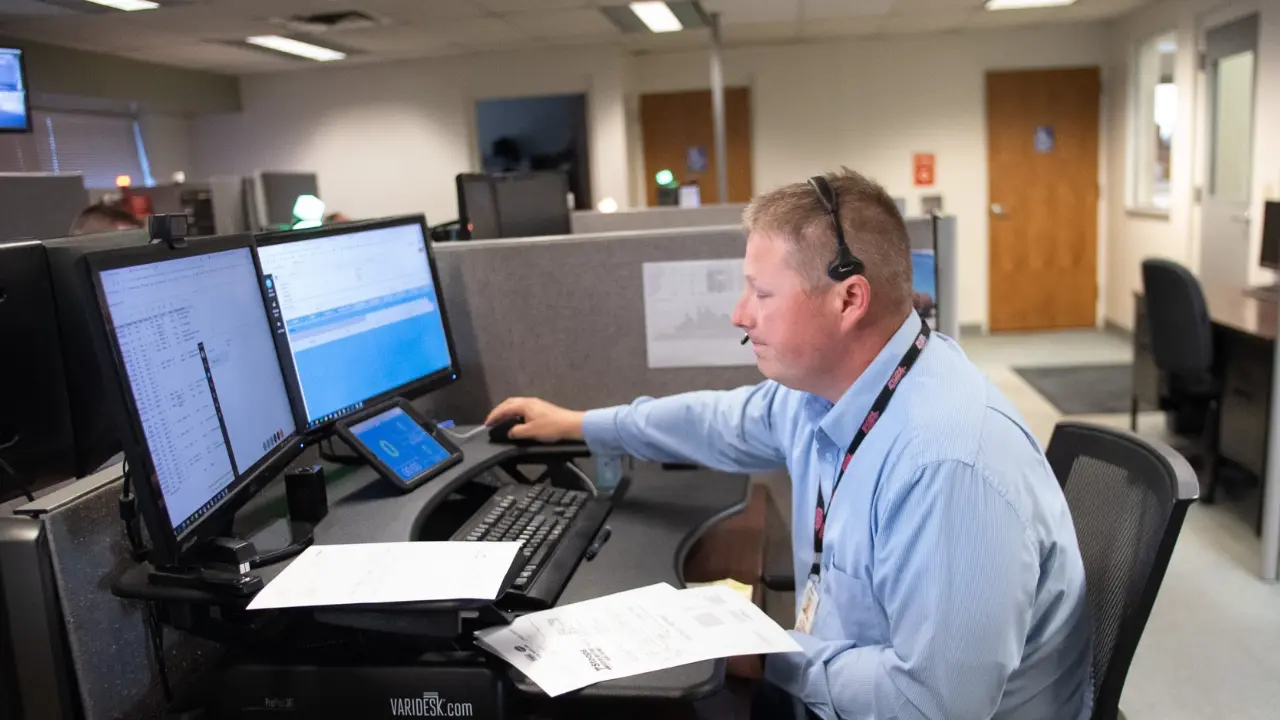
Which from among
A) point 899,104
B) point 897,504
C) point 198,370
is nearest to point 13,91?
point 198,370

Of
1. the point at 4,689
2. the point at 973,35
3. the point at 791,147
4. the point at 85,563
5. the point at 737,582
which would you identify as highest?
the point at 973,35

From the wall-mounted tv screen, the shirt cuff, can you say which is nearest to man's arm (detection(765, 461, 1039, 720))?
the shirt cuff

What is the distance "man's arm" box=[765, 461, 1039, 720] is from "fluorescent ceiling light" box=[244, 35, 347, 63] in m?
6.46

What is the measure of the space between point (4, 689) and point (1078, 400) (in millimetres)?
5207

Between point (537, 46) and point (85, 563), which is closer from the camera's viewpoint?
point (85, 563)

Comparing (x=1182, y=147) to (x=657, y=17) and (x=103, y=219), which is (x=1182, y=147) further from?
(x=103, y=219)

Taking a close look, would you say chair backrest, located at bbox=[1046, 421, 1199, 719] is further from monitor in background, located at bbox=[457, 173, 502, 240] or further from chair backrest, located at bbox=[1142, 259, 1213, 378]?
chair backrest, located at bbox=[1142, 259, 1213, 378]

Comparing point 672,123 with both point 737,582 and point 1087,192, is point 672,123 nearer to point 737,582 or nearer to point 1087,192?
point 1087,192

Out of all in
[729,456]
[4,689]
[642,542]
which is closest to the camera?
[4,689]

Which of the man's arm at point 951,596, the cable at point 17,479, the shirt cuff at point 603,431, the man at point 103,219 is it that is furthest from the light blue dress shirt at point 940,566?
the man at point 103,219

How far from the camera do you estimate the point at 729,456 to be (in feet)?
5.10

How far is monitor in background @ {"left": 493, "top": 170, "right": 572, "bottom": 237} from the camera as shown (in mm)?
3055

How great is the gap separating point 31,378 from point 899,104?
23.8ft

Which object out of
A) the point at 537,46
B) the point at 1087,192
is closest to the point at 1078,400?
the point at 1087,192
